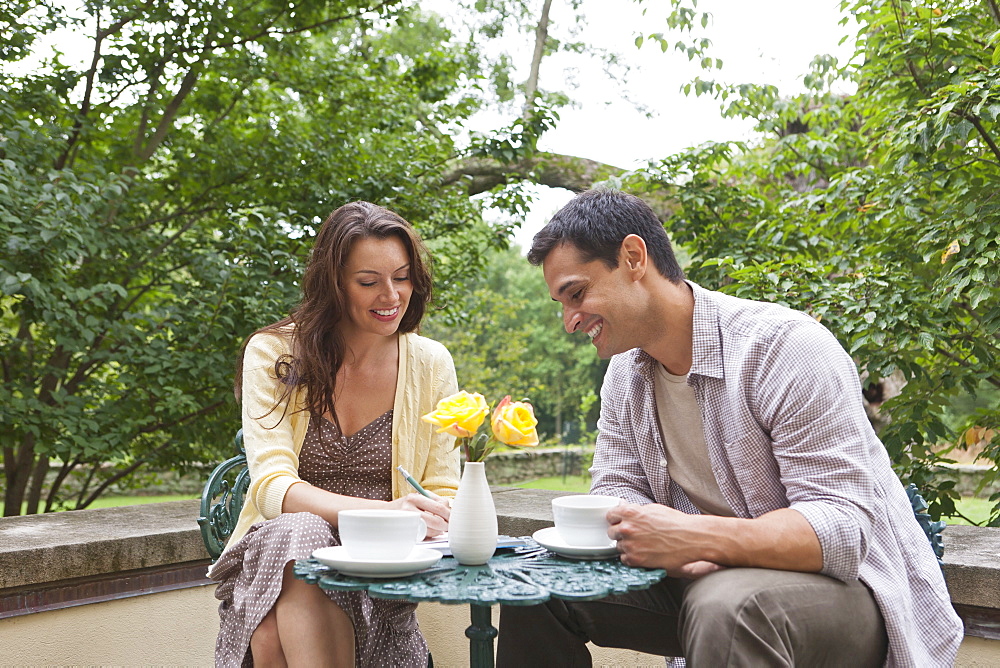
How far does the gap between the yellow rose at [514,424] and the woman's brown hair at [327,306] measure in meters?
0.77

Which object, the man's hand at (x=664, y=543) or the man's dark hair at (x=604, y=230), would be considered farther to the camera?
the man's dark hair at (x=604, y=230)

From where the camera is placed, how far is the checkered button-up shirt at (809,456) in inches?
57.7

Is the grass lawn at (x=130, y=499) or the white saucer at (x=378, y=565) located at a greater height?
the white saucer at (x=378, y=565)

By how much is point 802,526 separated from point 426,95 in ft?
13.7

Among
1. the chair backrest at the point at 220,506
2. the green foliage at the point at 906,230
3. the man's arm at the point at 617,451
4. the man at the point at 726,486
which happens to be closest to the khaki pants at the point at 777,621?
the man at the point at 726,486

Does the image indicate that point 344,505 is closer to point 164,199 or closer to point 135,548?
point 135,548

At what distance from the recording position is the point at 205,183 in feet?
14.4

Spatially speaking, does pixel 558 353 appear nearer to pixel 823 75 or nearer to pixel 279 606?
pixel 823 75

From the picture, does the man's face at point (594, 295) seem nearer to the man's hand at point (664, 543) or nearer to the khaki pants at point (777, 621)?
the man's hand at point (664, 543)

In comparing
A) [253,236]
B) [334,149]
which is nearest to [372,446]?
[253,236]

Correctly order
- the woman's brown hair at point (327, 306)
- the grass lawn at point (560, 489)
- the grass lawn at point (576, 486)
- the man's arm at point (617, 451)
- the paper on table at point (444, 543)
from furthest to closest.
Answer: the grass lawn at point (576, 486) → the grass lawn at point (560, 489) → the woman's brown hair at point (327, 306) → the man's arm at point (617, 451) → the paper on table at point (444, 543)

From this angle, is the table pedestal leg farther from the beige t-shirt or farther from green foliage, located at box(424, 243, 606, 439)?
green foliage, located at box(424, 243, 606, 439)

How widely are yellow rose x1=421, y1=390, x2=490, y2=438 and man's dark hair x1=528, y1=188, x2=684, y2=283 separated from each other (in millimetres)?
413

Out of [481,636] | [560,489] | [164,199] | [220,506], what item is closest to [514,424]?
[481,636]
